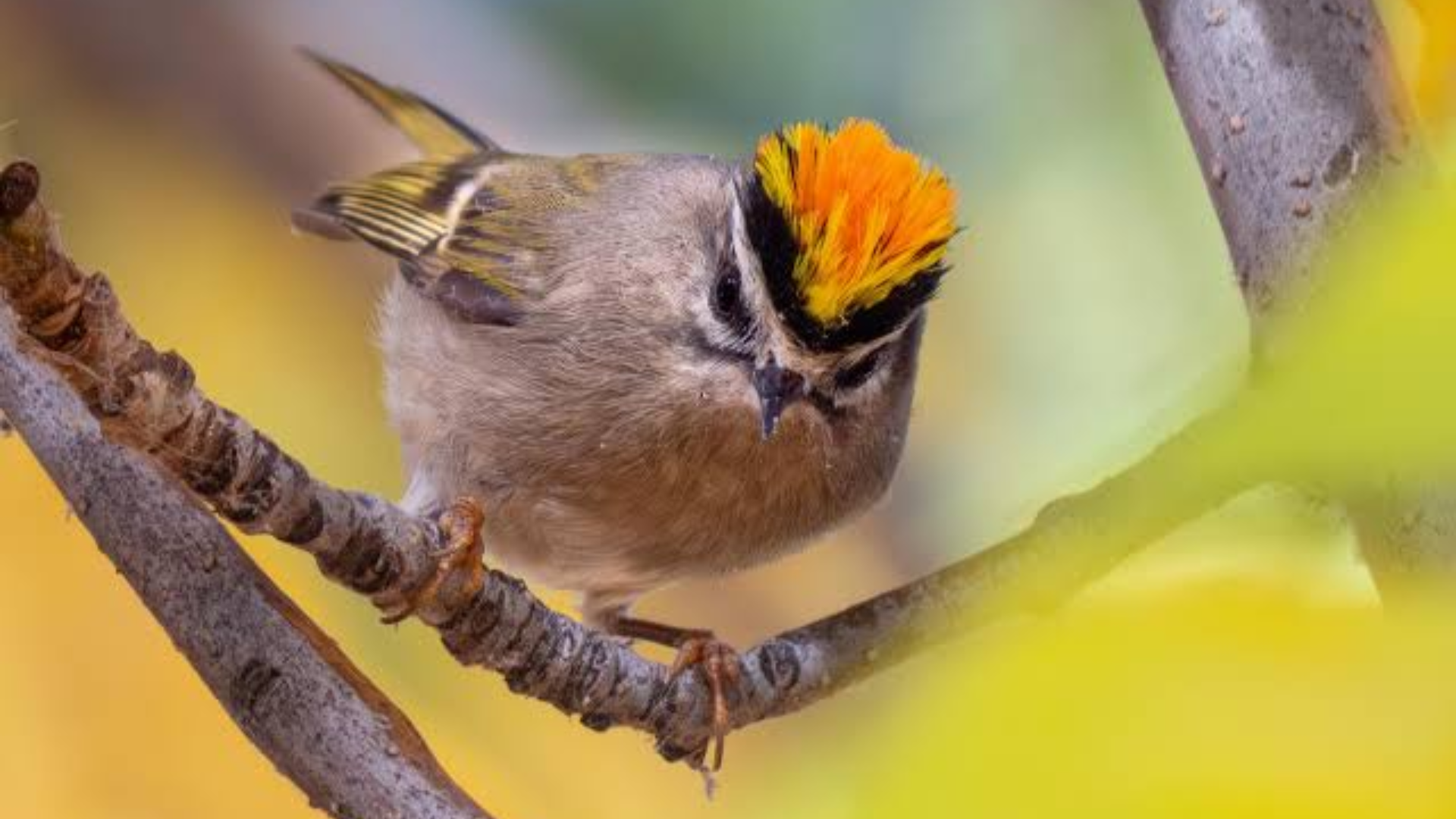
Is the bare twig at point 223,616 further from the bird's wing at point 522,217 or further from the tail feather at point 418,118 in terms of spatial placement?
the tail feather at point 418,118

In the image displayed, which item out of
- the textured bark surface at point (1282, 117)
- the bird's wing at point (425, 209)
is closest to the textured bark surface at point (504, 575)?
Result: the textured bark surface at point (1282, 117)

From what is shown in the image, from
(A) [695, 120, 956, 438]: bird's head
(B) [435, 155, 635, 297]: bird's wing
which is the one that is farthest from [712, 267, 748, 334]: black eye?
(B) [435, 155, 635, 297]: bird's wing

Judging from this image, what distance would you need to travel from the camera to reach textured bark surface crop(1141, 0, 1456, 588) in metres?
0.61

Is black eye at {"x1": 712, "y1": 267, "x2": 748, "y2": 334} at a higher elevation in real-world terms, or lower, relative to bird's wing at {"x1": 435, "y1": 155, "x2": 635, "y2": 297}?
lower

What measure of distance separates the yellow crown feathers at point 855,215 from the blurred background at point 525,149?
0.21 m

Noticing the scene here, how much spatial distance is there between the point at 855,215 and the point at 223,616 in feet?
1.33

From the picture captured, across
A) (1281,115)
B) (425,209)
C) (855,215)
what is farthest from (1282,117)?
(425,209)

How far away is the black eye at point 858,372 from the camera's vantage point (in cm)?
109

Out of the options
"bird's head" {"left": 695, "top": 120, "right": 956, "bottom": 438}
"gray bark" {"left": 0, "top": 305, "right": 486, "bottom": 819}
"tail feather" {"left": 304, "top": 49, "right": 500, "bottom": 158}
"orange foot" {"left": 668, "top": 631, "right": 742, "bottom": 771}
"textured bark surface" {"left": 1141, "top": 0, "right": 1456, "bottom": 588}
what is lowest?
"gray bark" {"left": 0, "top": 305, "right": 486, "bottom": 819}

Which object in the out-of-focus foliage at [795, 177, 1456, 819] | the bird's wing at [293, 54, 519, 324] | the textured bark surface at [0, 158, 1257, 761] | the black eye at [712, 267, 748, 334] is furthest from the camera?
the bird's wing at [293, 54, 519, 324]

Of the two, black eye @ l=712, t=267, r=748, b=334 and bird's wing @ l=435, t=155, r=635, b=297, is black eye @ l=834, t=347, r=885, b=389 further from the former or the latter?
bird's wing @ l=435, t=155, r=635, b=297

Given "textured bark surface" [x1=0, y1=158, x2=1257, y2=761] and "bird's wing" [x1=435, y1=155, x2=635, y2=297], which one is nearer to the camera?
"textured bark surface" [x1=0, y1=158, x2=1257, y2=761]

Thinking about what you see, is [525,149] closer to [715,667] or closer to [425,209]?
[425,209]

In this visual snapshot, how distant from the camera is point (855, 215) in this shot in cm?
95
